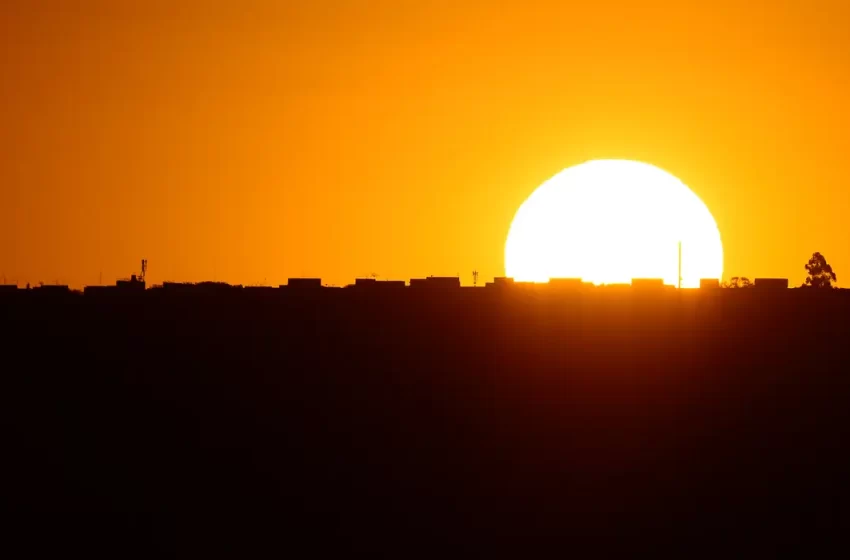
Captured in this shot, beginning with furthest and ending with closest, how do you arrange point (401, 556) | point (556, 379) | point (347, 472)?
1. point (556, 379)
2. point (347, 472)
3. point (401, 556)

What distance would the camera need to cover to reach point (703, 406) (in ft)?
114

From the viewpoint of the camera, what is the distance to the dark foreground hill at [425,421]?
103 ft

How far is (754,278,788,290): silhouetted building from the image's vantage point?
119 feet

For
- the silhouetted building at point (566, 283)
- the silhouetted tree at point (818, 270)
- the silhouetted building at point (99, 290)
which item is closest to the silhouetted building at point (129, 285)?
the silhouetted building at point (99, 290)

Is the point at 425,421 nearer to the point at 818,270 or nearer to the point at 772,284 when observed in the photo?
the point at 772,284

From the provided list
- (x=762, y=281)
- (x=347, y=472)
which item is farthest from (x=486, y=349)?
(x=762, y=281)

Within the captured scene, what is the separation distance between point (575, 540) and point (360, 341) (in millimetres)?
7440

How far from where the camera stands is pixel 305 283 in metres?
35.9

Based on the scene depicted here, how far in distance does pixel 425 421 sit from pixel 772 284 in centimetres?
951

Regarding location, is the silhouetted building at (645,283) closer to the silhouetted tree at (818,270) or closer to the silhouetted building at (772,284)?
the silhouetted building at (772,284)

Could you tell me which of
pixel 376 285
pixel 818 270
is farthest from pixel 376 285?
pixel 818 270

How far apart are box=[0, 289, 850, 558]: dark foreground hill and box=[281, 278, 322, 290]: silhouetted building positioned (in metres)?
0.37

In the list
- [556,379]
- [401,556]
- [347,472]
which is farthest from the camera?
[556,379]

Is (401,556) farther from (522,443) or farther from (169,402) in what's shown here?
(169,402)
